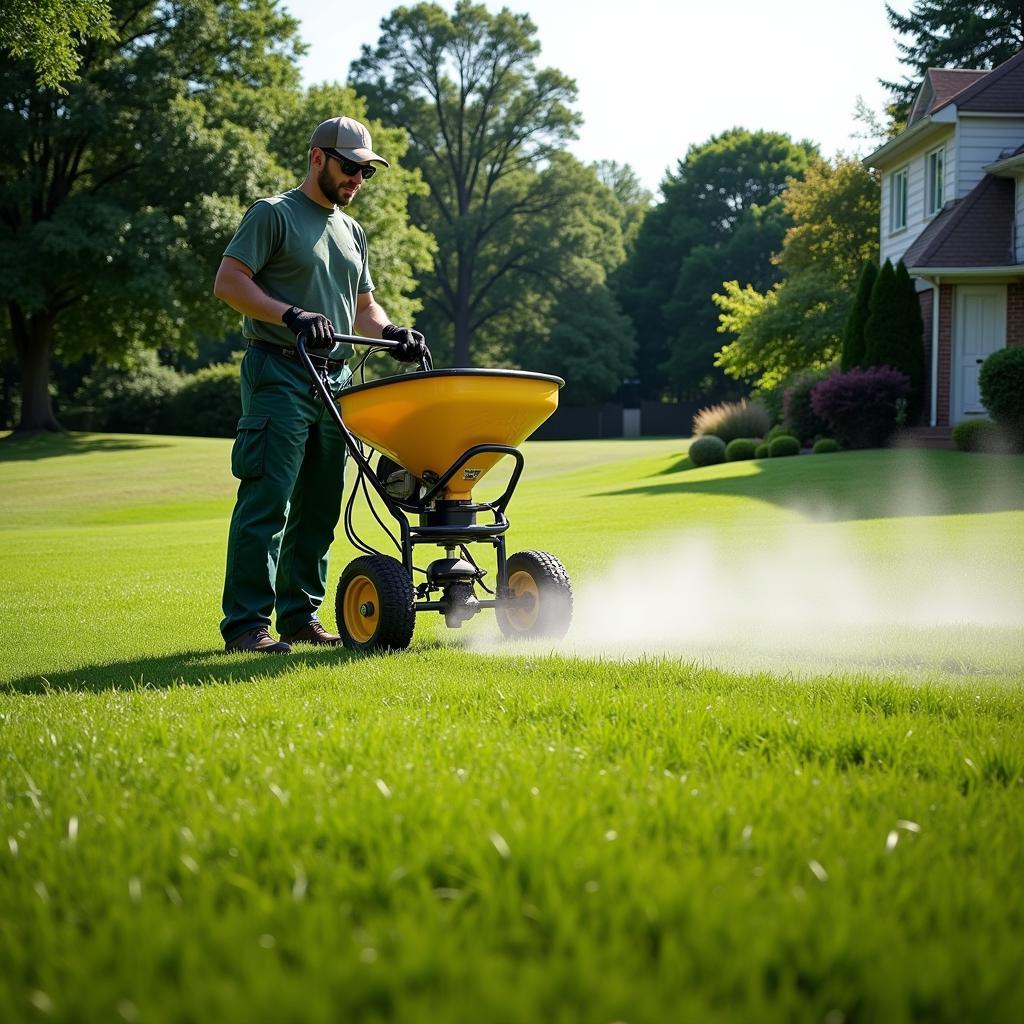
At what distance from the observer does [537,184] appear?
60.8m

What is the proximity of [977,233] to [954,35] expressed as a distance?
21.6 metres

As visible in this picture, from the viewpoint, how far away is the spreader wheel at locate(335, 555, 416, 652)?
5125 millimetres

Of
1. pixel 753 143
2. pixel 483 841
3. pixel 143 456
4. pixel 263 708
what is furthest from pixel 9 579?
pixel 753 143

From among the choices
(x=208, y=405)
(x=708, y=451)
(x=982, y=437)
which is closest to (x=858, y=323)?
(x=708, y=451)

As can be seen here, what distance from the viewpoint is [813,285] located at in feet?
97.2

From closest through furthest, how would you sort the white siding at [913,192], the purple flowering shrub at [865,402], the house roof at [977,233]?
the house roof at [977,233] < the purple flowering shrub at [865,402] < the white siding at [913,192]

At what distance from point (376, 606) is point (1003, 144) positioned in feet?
74.6

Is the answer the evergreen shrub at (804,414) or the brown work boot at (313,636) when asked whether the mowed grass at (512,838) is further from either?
the evergreen shrub at (804,414)

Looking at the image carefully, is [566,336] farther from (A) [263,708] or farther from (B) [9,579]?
(A) [263,708]

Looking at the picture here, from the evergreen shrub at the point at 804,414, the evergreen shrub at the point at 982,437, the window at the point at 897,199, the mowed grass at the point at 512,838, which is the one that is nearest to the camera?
the mowed grass at the point at 512,838

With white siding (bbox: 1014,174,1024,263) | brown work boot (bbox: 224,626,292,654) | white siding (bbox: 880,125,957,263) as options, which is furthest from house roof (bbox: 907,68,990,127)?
brown work boot (bbox: 224,626,292,654)

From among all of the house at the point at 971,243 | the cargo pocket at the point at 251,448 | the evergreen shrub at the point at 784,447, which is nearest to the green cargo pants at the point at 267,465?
the cargo pocket at the point at 251,448

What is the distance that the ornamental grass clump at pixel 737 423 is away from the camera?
94.9 feet

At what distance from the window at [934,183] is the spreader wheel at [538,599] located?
22386mm
